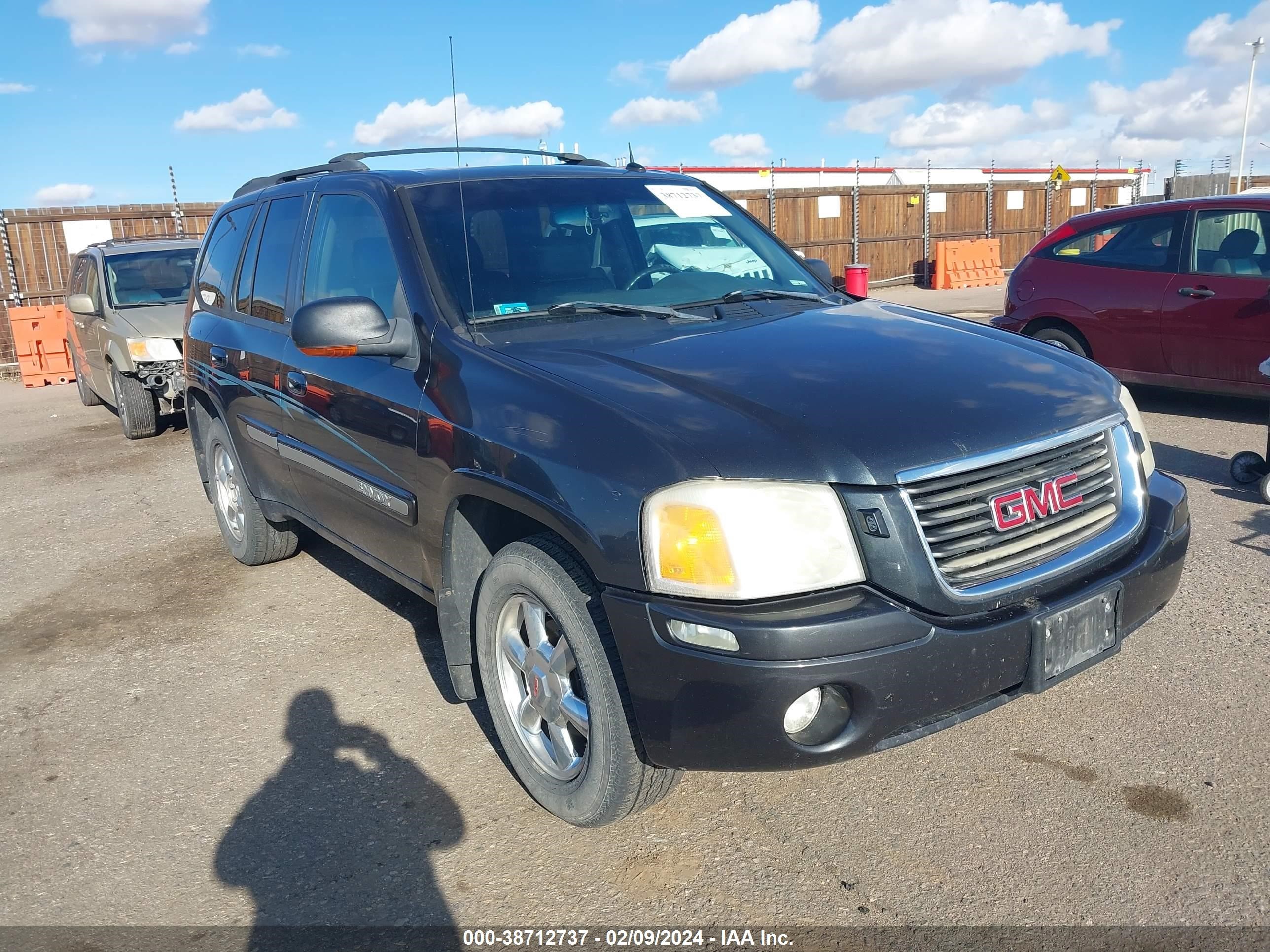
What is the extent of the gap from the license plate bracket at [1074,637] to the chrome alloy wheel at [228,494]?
162 inches

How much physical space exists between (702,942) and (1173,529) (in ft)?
5.92

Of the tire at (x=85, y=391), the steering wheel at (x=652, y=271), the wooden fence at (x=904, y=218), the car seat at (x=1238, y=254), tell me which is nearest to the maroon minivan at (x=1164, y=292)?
the car seat at (x=1238, y=254)

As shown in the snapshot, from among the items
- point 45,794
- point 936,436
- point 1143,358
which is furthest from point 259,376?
point 1143,358

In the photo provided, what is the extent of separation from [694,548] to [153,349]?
8.37 meters

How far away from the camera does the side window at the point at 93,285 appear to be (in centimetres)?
1020

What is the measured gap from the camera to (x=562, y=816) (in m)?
2.95

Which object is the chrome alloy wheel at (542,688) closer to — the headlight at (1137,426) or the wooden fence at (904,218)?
the headlight at (1137,426)

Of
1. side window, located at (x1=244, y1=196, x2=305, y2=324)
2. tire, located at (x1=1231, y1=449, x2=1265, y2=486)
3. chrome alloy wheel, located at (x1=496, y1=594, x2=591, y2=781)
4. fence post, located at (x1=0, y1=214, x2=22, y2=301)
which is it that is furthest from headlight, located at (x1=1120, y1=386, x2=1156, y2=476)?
fence post, located at (x1=0, y1=214, x2=22, y2=301)

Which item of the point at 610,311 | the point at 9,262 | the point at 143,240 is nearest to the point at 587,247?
the point at 610,311

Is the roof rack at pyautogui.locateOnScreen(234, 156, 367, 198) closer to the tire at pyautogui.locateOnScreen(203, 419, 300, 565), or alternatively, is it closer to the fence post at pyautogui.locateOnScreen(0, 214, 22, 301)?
the tire at pyautogui.locateOnScreen(203, 419, 300, 565)

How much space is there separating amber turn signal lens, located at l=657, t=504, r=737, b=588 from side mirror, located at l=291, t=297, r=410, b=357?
52.5 inches

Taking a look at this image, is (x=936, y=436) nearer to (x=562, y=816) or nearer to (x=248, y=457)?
(x=562, y=816)

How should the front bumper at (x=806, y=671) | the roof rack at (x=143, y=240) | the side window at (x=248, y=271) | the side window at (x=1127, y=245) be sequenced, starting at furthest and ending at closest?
the roof rack at (x=143, y=240) < the side window at (x=1127, y=245) < the side window at (x=248, y=271) < the front bumper at (x=806, y=671)

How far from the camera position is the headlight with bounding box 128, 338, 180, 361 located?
9.30 meters
